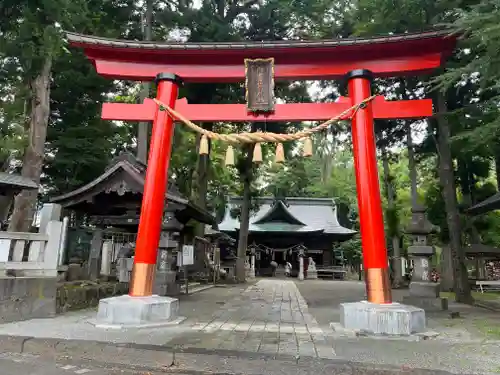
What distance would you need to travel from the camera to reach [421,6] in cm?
1102

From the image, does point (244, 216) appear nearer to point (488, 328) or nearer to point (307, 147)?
point (307, 147)

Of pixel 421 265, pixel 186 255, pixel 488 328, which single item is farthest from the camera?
pixel 186 255

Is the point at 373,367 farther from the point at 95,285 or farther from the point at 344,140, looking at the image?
the point at 344,140

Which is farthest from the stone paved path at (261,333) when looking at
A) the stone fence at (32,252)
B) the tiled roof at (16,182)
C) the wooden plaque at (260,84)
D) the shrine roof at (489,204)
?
the shrine roof at (489,204)

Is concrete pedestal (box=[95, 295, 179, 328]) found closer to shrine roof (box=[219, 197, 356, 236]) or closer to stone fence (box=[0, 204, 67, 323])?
stone fence (box=[0, 204, 67, 323])

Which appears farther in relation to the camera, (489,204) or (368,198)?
(489,204)

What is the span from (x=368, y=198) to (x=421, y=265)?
4.07m

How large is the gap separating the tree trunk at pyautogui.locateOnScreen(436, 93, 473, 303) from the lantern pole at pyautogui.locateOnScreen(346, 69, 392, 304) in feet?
18.1

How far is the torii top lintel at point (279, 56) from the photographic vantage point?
753 centimetres

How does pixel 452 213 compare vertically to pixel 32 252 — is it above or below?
above

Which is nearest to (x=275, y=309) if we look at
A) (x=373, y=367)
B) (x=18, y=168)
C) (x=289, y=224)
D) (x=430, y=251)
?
(x=430, y=251)

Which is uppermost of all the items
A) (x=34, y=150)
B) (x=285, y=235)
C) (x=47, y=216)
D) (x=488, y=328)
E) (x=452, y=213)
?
(x=34, y=150)

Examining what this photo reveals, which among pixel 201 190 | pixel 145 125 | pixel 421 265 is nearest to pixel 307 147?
pixel 421 265

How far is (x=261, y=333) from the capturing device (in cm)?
628
